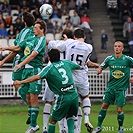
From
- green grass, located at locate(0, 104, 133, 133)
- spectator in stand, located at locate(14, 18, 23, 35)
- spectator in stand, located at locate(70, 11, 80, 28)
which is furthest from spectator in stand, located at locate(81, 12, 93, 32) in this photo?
green grass, located at locate(0, 104, 133, 133)

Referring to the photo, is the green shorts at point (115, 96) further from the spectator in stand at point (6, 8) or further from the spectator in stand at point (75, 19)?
the spectator in stand at point (6, 8)

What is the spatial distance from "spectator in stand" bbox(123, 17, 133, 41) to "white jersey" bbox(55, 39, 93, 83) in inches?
561

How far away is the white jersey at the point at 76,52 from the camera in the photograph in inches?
677

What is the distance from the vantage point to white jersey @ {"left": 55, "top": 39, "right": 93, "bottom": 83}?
1719cm

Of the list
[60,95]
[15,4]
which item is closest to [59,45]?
[60,95]

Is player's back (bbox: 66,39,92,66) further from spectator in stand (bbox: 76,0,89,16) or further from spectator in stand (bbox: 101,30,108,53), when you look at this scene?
spectator in stand (bbox: 76,0,89,16)

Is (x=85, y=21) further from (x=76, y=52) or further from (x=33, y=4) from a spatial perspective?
(x=76, y=52)

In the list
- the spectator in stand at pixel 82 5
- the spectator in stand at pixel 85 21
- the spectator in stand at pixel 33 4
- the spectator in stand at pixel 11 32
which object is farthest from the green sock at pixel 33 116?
the spectator in stand at pixel 82 5

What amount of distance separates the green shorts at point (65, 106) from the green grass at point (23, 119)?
9.99 feet

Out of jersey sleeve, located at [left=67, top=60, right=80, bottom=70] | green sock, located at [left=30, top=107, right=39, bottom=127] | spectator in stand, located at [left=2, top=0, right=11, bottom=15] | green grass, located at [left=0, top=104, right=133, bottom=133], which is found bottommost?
green grass, located at [left=0, top=104, right=133, bottom=133]

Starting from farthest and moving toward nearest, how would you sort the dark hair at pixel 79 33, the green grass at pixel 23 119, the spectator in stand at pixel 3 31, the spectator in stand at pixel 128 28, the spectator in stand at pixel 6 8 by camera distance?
the spectator in stand at pixel 6 8 < the spectator in stand at pixel 128 28 < the spectator in stand at pixel 3 31 < the green grass at pixel 23 119 < the dark hair at pixel 79 33

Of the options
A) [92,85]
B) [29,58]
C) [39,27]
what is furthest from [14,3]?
[29,58]

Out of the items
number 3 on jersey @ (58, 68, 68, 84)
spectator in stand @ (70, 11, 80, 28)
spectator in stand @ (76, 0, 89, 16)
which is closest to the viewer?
number 3 on jersey @ (58, 68, 68, 84)

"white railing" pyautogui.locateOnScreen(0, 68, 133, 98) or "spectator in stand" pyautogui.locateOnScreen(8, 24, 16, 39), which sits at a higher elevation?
"spectator in stand" pyautogui.locateOnScreen(8, 24, 16, 39)
